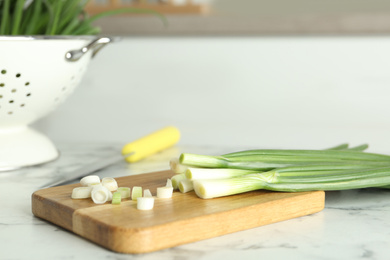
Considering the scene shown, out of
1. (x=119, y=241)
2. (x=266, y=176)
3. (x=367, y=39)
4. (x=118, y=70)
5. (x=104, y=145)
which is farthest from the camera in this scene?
(x=118, y=70)

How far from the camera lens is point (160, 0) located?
2176 millimetres

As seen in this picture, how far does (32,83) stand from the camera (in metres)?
1.06

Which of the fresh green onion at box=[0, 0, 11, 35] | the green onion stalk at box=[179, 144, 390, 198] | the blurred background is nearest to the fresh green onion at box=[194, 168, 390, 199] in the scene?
the green onion stalk at box=[179, 144, 390, 198]

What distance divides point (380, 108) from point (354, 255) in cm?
135

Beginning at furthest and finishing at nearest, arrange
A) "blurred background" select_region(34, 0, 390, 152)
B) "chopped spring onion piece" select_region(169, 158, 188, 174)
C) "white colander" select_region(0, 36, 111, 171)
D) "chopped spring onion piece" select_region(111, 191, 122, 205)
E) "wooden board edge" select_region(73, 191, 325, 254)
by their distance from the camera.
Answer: "blurred background" select_region(34, 0, 390, 152) → "white colander" select_region(0, 36, 111, 171) → "chopped spring onion piece" select_region(169, 158, 188, 174) → "chopped spring onion piece" select_region(111, 191, 122, 205) → "wooden board edge" select_region(73, 191, 325, 254)

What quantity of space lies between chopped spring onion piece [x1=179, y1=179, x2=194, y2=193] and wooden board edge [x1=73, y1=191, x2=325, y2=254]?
0.33ft

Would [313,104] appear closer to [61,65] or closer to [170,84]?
[170,84]

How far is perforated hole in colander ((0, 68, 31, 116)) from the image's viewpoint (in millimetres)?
1028

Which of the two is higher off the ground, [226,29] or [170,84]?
[226,29]

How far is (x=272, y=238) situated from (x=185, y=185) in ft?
0.49

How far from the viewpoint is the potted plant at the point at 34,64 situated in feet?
3.37

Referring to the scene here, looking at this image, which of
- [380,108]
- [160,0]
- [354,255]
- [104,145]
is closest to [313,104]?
[380,108]

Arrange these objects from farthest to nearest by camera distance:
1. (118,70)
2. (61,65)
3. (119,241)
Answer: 1. (118,70)
2. (61,65)
3. (119,241)

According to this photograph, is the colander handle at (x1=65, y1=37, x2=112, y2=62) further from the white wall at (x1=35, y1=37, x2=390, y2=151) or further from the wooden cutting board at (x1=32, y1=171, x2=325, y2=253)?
the white wall at (x1=35, y1=37, x2=390, y2=151)
